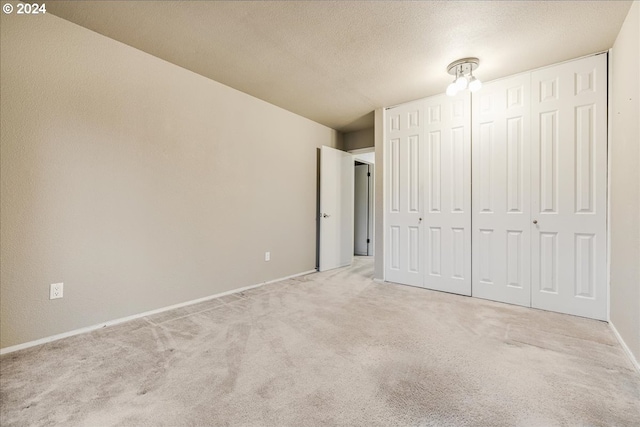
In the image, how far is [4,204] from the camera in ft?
6.15

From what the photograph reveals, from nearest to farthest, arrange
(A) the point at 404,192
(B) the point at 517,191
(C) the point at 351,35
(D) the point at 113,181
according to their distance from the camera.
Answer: (C) the point at 351,35 → (D) the point at 113,181 → (B) the point at 517,191 → (A) the point at 404,192

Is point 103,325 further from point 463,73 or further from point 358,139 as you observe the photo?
point 358,139

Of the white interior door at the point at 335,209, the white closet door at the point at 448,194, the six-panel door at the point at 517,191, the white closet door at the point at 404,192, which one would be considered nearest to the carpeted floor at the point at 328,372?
the six-panel door at the point at 517,191

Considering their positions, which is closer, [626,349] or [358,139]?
[626,349]

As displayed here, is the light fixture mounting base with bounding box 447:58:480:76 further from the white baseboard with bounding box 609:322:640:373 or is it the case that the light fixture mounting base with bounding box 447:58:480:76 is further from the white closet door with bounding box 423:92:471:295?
the white baseboard with bounding box 609:322:640:373

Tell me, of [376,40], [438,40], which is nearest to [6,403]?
[376,40]

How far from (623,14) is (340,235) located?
12.7 ft

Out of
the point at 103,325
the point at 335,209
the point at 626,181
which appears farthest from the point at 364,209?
the point at 103,325

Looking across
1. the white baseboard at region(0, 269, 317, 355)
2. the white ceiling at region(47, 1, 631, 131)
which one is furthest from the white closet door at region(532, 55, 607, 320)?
the white baseboard at region(0, 269, 317, 355)

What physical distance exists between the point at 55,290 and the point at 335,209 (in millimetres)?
3549

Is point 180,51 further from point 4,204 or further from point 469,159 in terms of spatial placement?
point 469,159

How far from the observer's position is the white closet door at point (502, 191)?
112 inches

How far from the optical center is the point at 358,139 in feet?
16.3

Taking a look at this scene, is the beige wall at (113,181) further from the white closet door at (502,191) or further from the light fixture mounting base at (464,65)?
the white closet door at (502,191)
